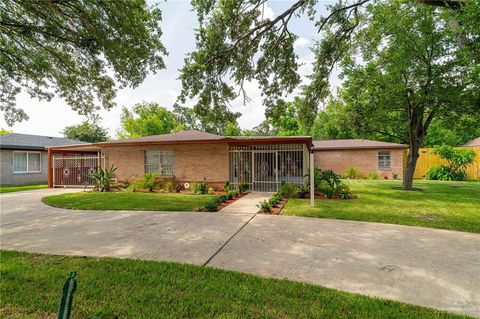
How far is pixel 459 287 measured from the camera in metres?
3.36

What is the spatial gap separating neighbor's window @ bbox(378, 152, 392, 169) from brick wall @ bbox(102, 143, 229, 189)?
48.8 ft

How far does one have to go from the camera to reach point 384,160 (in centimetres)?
2181

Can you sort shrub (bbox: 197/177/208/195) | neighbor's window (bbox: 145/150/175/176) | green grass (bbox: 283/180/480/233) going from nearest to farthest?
green grass (bbox: 283/180/480/233) < shrub (bbox: 197/177/208/195) < neighbor's window (bbox: 145/150/175/176)

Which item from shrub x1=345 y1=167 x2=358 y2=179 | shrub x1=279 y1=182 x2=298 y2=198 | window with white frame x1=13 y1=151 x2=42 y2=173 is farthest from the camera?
shrub x1=345 y1=167 x2=358 y2=179

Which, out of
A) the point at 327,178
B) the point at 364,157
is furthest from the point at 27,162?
the point at 364,157

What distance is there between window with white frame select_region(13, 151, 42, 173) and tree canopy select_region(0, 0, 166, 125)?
992cm

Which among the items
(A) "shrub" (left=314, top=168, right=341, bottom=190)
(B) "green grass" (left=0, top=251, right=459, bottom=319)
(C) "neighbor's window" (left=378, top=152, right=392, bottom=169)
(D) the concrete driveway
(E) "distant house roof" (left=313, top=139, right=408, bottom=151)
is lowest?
(D) the concrete driveway

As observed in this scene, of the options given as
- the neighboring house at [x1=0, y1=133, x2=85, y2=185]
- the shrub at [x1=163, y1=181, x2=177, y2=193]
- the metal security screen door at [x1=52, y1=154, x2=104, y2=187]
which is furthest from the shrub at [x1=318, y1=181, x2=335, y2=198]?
the neighboring house at [x1=0, y1=133, x2=85, y2=185]

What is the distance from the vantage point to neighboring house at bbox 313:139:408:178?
70.2 ft

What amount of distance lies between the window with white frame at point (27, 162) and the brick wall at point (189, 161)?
27.8ft

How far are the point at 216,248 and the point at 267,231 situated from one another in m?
1.55

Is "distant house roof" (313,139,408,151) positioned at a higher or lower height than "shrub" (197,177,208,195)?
higher

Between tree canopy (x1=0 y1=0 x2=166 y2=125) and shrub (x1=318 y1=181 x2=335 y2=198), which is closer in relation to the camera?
tree canopy (x1=0 y1=0 x2=166 y2=125)

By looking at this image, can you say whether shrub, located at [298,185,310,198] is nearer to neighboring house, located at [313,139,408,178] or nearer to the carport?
neighboring house, located at [313,139,408,178]
